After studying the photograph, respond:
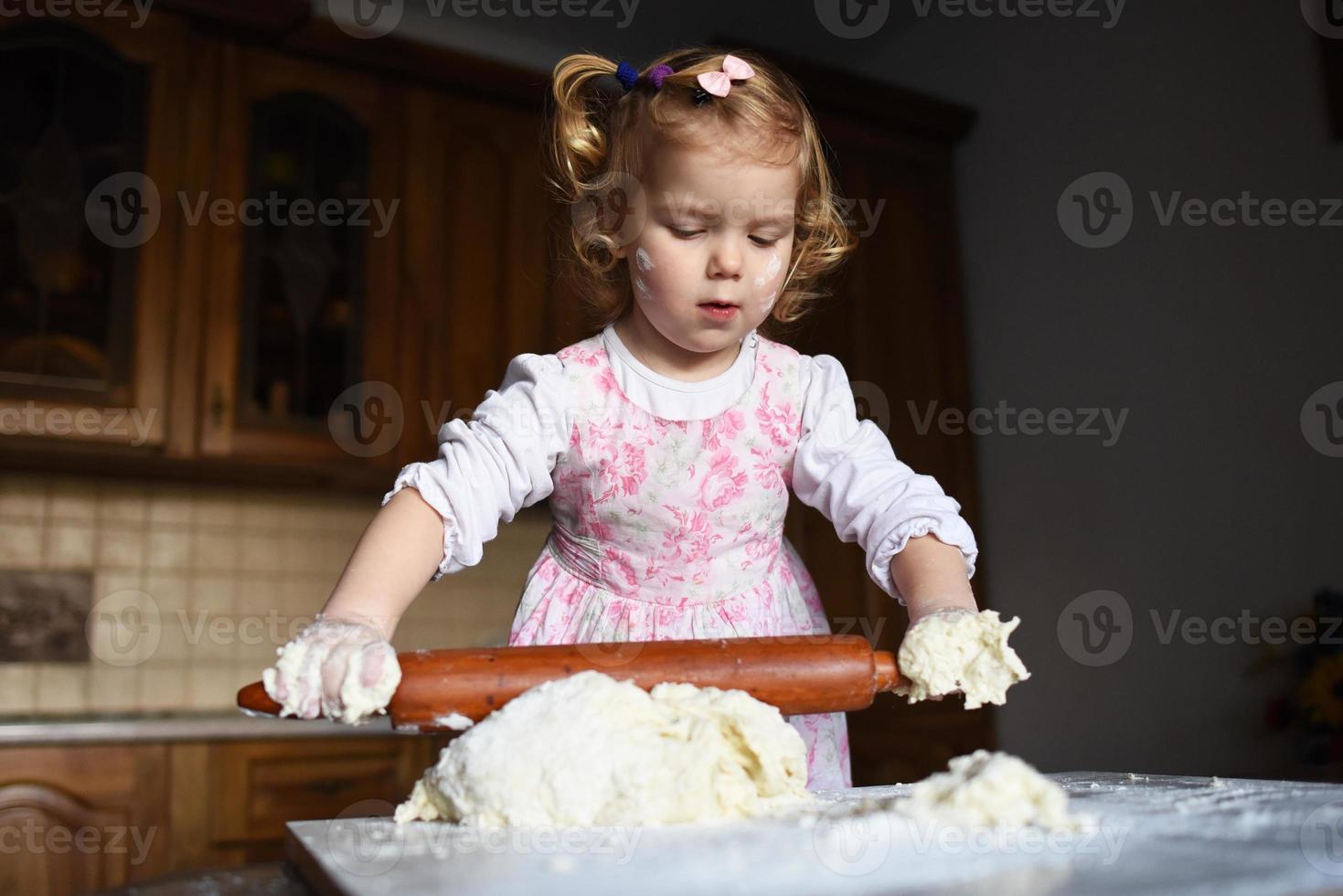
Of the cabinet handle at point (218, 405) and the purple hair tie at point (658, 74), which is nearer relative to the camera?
the purple hair tie at point (658, 74)

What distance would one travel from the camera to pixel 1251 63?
2129mm

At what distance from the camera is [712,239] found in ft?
2.91

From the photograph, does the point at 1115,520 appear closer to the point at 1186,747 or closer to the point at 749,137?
the point at 1186,747

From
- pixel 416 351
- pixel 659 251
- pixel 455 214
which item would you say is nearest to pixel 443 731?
pixel 659 251

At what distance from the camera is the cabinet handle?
225 cm

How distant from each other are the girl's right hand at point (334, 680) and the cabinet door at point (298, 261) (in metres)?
1.77

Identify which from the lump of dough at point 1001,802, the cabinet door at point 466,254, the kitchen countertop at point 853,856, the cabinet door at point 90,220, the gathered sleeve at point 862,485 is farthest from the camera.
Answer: the cabinet door at point 466,254

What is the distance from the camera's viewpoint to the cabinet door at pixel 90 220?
7.00 ft

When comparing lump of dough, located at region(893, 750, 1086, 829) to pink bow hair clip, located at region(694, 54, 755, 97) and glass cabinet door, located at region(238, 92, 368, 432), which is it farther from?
glass cabinet door, located at region(238, 92, 368, 432)

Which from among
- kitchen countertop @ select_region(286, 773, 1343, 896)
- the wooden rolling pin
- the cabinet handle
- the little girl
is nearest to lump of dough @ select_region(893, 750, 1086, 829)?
kitchen countertop @ select_region(286, 773, 1343, 896)

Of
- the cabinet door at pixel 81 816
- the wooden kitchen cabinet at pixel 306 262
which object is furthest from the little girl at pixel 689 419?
the cabinet door at pixel 81 816

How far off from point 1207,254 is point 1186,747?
0.99 meters

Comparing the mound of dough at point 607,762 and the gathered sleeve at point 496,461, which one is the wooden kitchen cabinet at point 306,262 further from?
the mound of dough at point 607,762

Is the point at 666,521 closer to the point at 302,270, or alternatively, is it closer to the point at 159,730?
the point at 159,730
